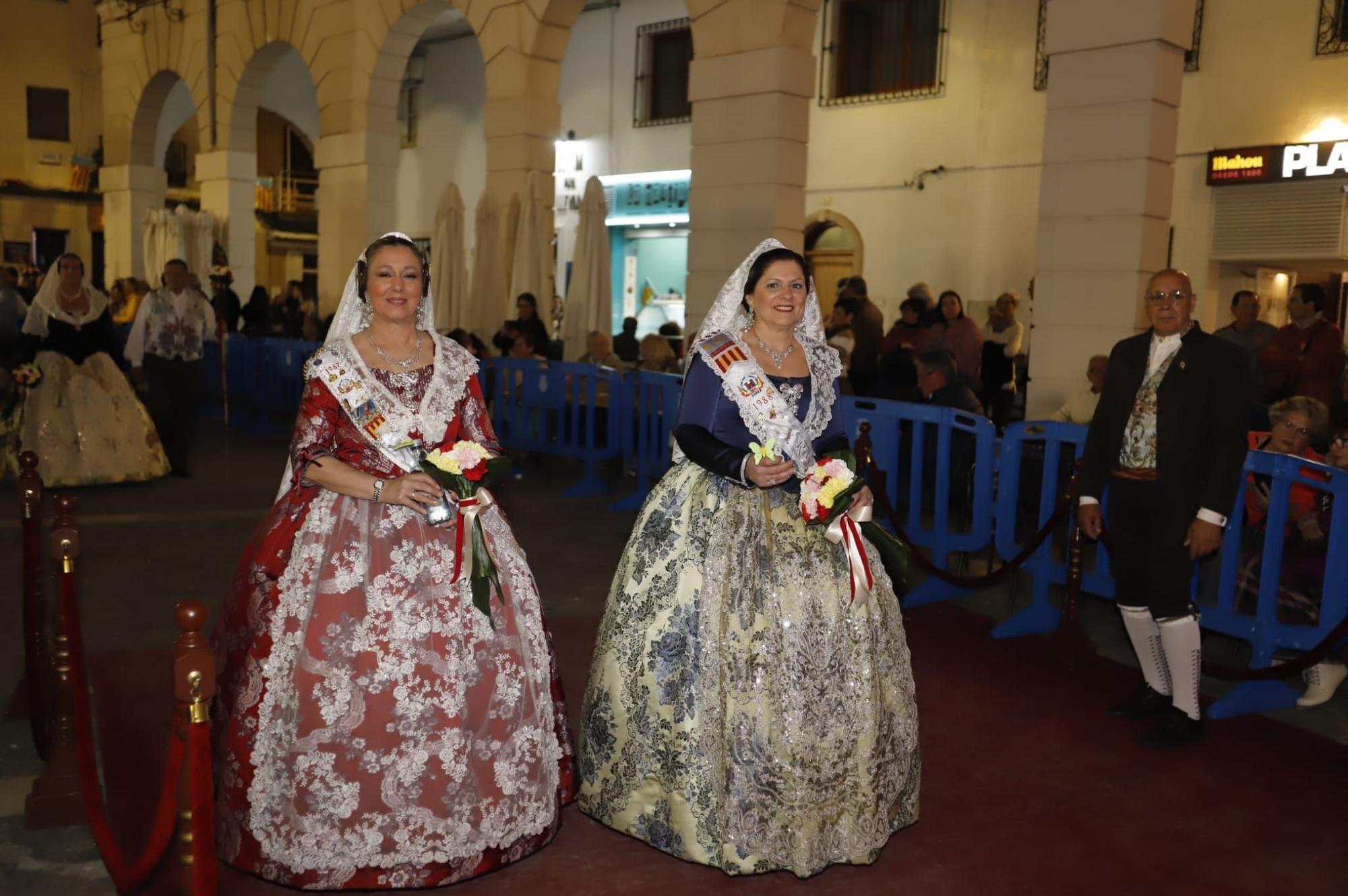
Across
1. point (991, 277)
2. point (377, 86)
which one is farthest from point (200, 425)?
point (991, 277)

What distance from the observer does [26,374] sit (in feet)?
27.7

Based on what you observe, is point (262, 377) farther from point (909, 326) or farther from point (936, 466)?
point (936, 466)

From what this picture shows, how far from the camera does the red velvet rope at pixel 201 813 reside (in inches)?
97.0

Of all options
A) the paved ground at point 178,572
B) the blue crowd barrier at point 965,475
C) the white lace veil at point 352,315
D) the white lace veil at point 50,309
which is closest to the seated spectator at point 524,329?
the blue crowd barrier at point 965,475

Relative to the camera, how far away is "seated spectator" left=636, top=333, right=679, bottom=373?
10.1 metres

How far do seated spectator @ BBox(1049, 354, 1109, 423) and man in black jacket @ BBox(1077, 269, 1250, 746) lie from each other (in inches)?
103

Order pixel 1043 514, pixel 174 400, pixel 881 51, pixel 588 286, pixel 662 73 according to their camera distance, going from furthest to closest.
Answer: pixel 662 73, pixel 881 51, pixel 588 286, pixel 174 400, pixel 1043 514

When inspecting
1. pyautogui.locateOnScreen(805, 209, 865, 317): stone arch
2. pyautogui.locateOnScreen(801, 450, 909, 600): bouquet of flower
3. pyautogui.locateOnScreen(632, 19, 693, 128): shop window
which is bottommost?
pyautogui.locateOnScreen(801, 450, 909, 600): bouquet of flower

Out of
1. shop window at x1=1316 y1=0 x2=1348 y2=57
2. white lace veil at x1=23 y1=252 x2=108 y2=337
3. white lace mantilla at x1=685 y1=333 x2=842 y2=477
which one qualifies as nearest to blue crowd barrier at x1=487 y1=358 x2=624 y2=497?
white lace veil at x1=23 y1=252 x2=108 y2=337

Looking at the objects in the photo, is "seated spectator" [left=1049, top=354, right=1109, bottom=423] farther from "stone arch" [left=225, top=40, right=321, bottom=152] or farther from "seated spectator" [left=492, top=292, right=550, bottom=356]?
"stone arch" [left=225, top=40, right=321, bottom=152]

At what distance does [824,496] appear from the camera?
129 inches

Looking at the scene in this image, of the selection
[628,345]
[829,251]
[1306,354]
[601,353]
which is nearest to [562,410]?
[601,353]

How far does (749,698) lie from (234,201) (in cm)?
1608
